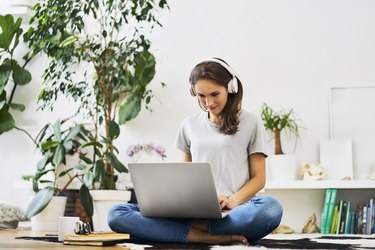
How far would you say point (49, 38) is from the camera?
4387 mm

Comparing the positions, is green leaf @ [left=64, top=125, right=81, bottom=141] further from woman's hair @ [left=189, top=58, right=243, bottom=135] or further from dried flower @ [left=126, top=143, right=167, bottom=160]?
woman's hair @ [left=189, top=58, right=243, bottom=135]

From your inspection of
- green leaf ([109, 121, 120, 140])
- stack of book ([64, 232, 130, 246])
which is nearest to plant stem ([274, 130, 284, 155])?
green leaf ([109, 121, 120, 140])

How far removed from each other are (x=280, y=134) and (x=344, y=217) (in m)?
0.72

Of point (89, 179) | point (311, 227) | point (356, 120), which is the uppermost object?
point (356, 120)

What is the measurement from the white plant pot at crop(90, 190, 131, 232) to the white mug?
Result: 1.29 meters

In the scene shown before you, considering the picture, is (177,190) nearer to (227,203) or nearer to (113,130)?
(227,203)

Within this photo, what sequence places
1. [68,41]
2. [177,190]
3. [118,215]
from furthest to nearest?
1. [68,41]
2. [118,215]
3. [177,190]

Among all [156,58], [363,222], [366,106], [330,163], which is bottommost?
[363,222]

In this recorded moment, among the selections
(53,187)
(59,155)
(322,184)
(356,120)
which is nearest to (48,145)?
(59,155)

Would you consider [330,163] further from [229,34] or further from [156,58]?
[156,58]

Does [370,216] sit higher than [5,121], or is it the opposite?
[5,121]

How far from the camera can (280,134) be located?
15.1ft

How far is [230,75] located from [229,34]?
2.04 meters

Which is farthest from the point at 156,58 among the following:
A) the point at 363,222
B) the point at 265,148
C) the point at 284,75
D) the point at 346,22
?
the point at 265,148
